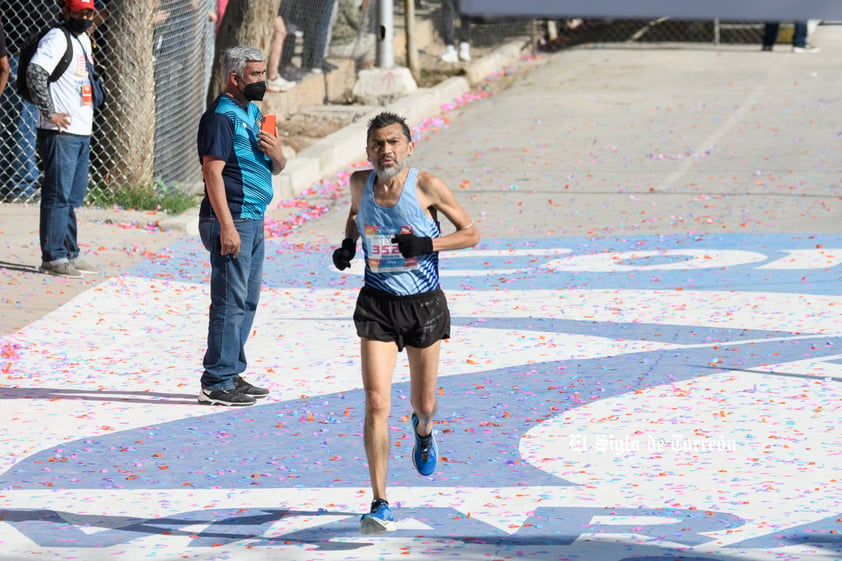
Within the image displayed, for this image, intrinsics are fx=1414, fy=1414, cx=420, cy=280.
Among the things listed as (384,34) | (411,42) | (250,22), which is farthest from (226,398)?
(411,42)

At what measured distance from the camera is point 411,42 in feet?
68.5

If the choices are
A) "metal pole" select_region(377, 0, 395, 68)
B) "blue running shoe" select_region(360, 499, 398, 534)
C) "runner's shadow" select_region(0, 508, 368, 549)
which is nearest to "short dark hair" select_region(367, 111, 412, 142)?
"blue running shoe" select_region(360, 499, 398, 534)

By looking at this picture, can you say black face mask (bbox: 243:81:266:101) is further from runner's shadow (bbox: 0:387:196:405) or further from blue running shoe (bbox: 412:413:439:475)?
blue running shoe (bbox: 412:413:439:475)

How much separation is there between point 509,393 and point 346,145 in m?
8.90

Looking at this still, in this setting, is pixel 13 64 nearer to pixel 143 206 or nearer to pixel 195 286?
pixel 143 206

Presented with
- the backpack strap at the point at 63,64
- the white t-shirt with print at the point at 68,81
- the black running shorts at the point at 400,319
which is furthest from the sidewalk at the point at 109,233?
the black running shorts at the point at 400,319

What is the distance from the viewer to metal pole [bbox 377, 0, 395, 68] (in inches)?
785

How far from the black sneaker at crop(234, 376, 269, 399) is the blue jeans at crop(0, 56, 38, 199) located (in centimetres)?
585

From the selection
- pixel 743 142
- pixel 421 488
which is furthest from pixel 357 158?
pixel 421 488

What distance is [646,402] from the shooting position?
24.6 ft

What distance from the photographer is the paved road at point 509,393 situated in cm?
560

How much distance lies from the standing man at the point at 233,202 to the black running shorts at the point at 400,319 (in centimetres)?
171

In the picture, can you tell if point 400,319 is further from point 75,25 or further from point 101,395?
point 75,25

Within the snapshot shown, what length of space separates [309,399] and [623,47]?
18.7 m
